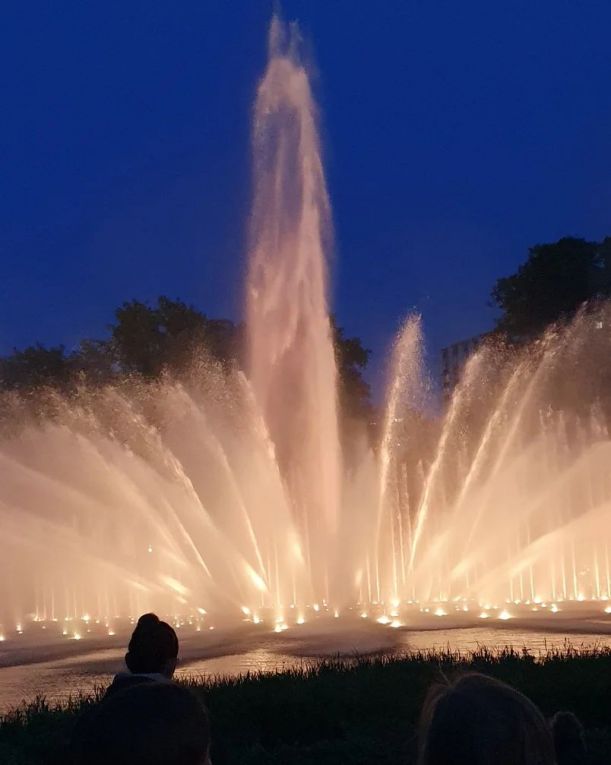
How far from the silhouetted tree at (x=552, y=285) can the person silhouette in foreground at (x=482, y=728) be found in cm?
A: 4258

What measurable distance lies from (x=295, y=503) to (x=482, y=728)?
21958 mm

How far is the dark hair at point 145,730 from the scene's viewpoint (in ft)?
8.08

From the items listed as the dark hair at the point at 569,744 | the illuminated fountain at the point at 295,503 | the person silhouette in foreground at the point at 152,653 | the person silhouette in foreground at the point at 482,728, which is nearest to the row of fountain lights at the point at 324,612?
the illuminated fountain at the point at 295,503

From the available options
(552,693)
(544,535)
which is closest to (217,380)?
(544,535)

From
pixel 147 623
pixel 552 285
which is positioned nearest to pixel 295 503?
pixel 147 623

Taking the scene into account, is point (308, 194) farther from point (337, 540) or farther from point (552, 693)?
point (552, 693)

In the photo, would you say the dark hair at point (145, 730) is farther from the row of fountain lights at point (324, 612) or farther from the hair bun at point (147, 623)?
the row of fountain lights at point (324, 612)

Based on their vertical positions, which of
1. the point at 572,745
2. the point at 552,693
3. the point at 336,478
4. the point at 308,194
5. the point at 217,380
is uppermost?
the point at 308,194

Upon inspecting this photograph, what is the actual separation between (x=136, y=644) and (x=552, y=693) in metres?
4.96

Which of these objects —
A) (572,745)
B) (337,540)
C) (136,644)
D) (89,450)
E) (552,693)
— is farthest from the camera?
(89,450)

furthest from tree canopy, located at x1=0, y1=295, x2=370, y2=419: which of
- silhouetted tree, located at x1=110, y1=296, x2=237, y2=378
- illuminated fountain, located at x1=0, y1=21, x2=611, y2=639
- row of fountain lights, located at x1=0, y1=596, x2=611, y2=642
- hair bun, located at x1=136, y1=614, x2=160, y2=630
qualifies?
hair bun, located at x1=136, y1=614, x2=160, y2=630

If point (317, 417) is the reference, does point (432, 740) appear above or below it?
below

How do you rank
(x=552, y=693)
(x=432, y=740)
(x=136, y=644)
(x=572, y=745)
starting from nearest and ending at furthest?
1. (x=432, y=740)
2. (x=572, y=745)
3. (x=136, y=644)
4. (x=552, y=693)

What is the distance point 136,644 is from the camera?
466 cm
